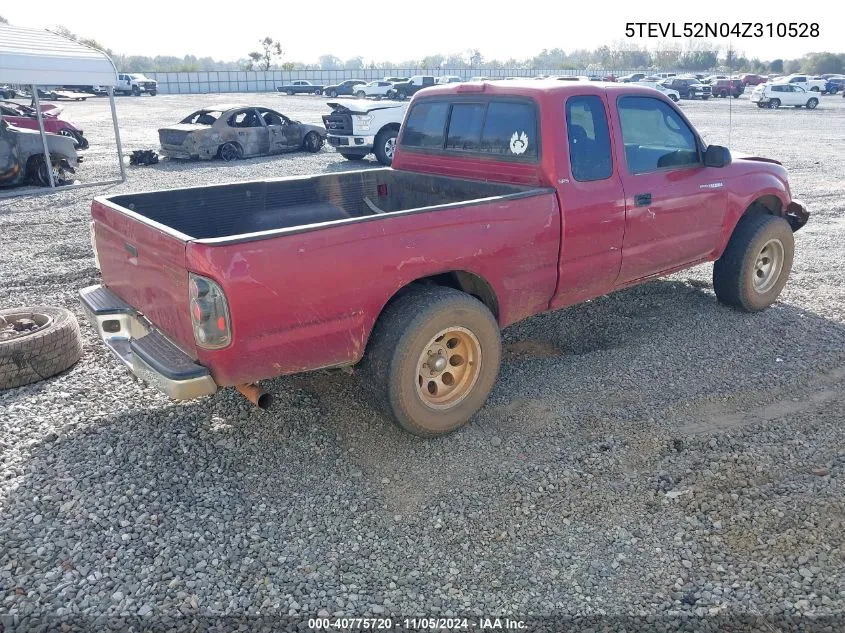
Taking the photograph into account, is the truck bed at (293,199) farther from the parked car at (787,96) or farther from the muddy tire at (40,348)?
the parked car at (787,96)

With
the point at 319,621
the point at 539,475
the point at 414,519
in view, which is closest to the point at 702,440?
the point at 539,475

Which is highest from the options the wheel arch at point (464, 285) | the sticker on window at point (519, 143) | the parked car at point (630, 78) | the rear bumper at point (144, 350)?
the parked car at point (630, 78)

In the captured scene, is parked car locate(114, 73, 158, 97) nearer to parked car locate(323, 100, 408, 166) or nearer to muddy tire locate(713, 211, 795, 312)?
parked car locate(323, 100, 408, 166)

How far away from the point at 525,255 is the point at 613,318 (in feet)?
6.93

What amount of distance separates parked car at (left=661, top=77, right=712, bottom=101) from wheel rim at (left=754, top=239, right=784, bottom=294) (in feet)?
141

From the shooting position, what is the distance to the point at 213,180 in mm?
14062

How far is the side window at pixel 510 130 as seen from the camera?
15.1 feet

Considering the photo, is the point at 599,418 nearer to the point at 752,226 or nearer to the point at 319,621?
the point at 319,621

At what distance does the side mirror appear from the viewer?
5.24m

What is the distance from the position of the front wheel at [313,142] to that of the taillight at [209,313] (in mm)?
16068

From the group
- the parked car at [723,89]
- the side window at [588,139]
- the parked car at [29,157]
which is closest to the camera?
the side window at [588,139]

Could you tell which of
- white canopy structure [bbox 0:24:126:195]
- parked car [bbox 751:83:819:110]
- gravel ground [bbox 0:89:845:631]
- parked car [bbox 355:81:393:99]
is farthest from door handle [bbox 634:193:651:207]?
parked car [bbox 355:81:393:99]

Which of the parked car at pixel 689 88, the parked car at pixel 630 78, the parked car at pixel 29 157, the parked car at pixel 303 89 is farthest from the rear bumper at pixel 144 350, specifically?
the parked car at pixel 303 89

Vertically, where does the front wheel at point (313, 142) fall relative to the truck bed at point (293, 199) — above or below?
below
